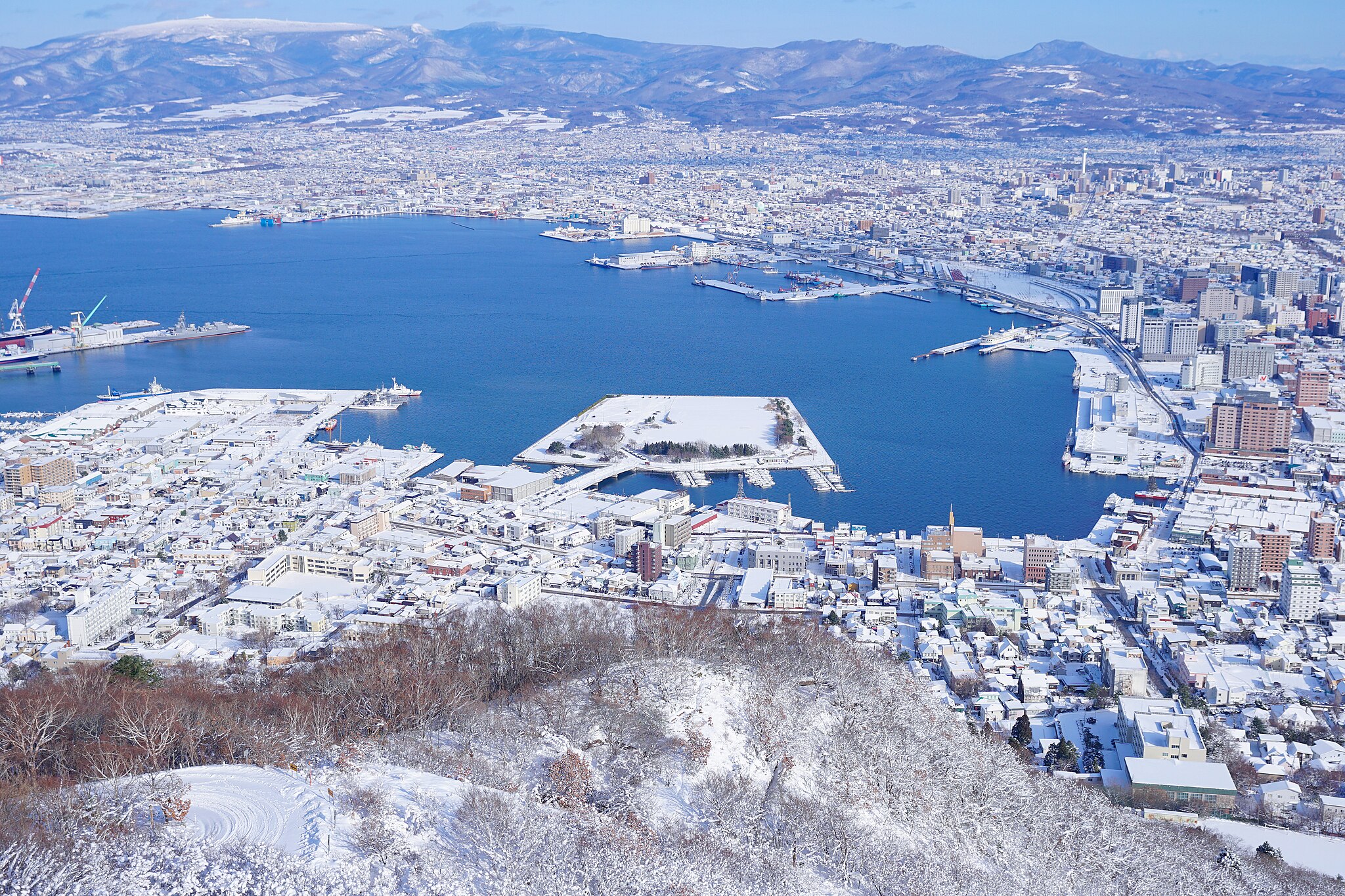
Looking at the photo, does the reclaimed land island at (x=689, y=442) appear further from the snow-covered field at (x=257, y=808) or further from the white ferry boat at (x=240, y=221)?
the white ferry boat at (x=240, y=221)

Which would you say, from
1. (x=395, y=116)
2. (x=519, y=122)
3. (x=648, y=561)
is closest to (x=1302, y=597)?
(x=648, y=561)

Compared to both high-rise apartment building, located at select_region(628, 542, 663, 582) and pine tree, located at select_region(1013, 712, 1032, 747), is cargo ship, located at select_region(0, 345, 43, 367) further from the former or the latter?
pine tree, located at select_region(1013, 712, 1032, 747)

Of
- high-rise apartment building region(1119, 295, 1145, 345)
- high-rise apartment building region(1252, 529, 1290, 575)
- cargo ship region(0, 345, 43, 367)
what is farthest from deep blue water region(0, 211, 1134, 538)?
high-rise apartment building region(1252, 529, 1290, 575)

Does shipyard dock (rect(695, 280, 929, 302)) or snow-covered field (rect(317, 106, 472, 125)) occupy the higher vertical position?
snow-covered field (rect(317, 106, 472, 125))

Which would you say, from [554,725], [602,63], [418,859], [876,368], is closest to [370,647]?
[554,725]

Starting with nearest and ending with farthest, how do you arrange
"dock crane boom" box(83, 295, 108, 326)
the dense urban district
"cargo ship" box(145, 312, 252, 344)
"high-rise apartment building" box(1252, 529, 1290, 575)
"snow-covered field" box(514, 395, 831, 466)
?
1. the dense urban district
2. "high-rise apartment building" box(1252, 529, 1290, 575)
3. "snow-covered field" box(514, 395, 831, 466)
4. "cargo ship" box(145, 312, 252, 344)
5. "dock crane boom" box(83, 295, 108, 326)

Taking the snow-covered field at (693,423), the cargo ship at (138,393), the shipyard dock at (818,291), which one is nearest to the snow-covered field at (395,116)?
the shipyard dock at (818,291)
